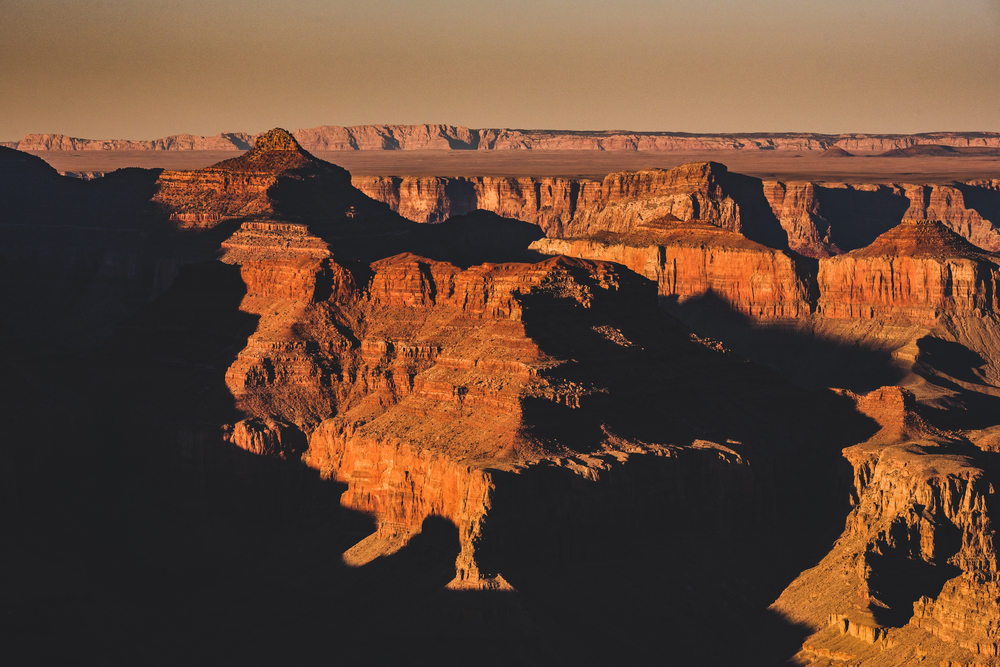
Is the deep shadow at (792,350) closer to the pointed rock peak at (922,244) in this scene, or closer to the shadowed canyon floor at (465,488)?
the pointed rock peak at (922,244)

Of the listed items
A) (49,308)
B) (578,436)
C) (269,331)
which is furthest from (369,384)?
(49,308)

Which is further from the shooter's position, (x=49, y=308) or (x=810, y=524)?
(x=49, y=308)

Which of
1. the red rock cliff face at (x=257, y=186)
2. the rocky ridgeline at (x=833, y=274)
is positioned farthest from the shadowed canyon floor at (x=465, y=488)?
the red rock cliff face at (x=257, y=186)

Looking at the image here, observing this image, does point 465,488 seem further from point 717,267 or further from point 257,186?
point 257,186

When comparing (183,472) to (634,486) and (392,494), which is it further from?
(634,486)

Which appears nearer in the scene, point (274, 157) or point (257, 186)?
point (257, 186)

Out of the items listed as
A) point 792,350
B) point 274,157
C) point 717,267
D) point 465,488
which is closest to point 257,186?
point 274,157

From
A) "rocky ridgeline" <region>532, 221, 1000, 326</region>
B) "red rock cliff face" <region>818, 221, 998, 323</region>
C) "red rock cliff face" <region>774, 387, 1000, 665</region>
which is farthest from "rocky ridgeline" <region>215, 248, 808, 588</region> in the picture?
"rocky ridgeline" <region>532, 221, 1000, 326</region>
